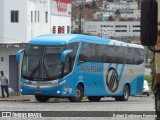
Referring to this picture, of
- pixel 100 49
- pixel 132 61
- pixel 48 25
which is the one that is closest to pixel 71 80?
pixel 100 49

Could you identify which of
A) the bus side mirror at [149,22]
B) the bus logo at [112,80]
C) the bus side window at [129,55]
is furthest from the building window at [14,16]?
the bus side mirror at [149,22]

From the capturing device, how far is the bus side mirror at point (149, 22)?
808cm

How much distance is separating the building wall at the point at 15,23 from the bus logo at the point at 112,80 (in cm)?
2403

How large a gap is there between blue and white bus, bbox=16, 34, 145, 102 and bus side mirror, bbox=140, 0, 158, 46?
23.3 m

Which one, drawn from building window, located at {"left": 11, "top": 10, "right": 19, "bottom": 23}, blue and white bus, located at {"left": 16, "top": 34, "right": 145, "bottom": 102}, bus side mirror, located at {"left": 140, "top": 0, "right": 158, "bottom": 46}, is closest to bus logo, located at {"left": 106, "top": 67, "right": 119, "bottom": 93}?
blue and white bus, located at {"left": 16, "top": 34, "right": 145, "bottom": 102}

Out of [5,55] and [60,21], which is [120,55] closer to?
[5,55]

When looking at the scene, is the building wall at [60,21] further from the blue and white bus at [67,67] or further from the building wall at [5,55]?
the blue and white bus at [67,67]

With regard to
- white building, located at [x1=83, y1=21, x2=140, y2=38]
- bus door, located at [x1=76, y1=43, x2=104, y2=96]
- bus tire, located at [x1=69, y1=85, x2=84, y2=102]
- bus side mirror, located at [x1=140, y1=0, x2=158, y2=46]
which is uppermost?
bus side mirror, located at [x1=140, y1=0, x2=158, y2=46]

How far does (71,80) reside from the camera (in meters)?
32.8

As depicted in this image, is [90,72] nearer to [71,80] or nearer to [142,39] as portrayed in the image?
[71,80]

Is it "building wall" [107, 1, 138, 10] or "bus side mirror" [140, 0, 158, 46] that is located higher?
"bus side mirror" [140, 0, 158, 46]

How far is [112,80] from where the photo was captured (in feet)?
124

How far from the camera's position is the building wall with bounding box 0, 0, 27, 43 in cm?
6044

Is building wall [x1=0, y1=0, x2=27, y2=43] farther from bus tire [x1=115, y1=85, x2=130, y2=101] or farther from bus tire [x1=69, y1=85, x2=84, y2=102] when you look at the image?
bus tire [x1=69, y1=85, x2=84, y2=102]
